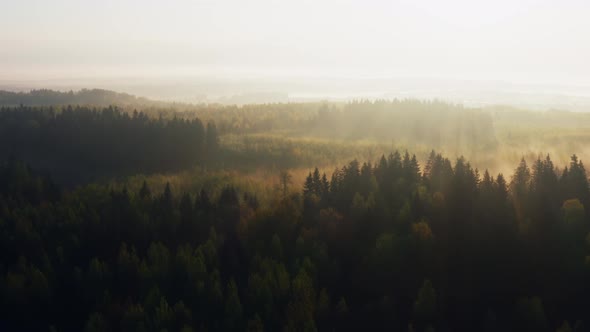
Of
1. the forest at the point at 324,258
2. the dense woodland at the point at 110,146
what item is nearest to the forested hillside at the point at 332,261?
the forest at the point at 324,258

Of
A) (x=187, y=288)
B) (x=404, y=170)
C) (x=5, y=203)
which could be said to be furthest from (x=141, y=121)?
(x=187, y=288)

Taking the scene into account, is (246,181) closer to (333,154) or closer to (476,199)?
(333,154)

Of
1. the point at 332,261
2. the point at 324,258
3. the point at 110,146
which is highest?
the point at 110,146

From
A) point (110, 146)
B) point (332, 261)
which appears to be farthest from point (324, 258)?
point (110, 146)

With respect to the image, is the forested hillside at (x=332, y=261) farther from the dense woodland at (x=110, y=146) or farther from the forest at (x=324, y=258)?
the dense woodland at (x=110, y=146)

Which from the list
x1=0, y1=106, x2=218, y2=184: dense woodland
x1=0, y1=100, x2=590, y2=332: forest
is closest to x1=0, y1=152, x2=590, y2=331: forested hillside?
x1=0, y1=100, x2=590, y2=332: forest

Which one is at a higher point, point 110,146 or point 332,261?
point 110,146

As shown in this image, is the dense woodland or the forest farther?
the dense woodland

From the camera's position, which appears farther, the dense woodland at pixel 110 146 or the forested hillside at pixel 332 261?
the dense woodland at pixel 110 146

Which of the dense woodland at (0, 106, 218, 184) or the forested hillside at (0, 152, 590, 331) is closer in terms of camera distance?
the forested hillside at (0, 152, 590, 331)

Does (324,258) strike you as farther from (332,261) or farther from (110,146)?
(110,146)

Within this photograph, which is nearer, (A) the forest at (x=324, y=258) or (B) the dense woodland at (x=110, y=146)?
(A) the forest at (x=324, y=258)

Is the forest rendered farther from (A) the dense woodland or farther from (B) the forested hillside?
(A) the dense woodland
